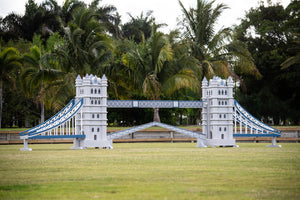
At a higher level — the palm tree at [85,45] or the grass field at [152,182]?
the palm tree at [85,45]

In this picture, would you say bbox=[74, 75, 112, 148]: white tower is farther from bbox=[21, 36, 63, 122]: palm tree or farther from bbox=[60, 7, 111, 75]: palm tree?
bbox=[21, 36, 63, 122]: palm tree

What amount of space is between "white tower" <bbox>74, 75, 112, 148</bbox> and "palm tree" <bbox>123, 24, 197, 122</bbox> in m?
8.40

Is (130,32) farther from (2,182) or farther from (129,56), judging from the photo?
(2,182)

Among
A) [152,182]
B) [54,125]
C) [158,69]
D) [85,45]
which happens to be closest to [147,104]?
[54,125]

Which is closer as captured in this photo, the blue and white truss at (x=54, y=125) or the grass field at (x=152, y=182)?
the grass field at (x=152, y=182)

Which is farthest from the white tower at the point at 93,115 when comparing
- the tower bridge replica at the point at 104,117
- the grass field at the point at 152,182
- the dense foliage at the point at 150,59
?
the grass field at the point at 152,182

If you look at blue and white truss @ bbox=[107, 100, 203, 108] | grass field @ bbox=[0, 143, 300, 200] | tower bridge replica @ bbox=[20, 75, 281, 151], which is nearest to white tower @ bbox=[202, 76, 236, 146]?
tower bridge replica @ bbox=[20, 75, 281, 151]

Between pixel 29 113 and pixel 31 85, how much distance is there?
877 inches

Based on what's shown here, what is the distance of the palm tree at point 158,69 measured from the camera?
3394 centimetres

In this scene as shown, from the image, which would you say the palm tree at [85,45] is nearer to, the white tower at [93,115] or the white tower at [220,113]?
the white tower at [93,115]

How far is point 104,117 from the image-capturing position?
25312mm

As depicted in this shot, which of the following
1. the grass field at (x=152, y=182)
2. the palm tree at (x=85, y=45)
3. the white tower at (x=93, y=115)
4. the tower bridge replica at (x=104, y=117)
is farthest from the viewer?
the palm tree at (x=85, y=45)

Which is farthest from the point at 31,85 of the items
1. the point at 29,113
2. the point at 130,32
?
the point at 130,32

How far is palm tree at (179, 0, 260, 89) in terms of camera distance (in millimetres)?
36344
